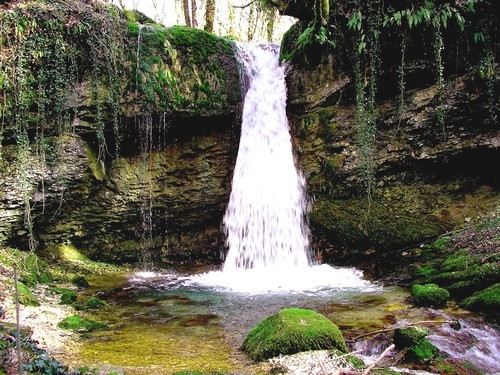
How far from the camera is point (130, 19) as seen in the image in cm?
987

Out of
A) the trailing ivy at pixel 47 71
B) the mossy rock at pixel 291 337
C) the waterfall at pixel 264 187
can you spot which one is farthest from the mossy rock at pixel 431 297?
the trailing ivy at pixel 47 71

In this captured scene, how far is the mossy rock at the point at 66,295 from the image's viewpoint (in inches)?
234

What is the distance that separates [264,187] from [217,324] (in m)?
5.19

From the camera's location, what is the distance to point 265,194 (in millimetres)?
10016

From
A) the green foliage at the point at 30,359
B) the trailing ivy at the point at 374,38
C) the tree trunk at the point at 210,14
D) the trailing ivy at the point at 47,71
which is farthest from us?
the tree trunk at the point at 210,14

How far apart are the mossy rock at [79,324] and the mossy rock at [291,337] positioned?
192 cm

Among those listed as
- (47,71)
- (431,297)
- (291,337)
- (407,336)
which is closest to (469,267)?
(431,297)

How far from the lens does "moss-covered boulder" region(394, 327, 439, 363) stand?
402 centimetres

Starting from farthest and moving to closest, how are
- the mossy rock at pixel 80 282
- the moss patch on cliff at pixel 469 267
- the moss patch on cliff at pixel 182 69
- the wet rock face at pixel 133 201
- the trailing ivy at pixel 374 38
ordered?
the moss patch on cliff at pixel 182 69, the wet rock face at pixel 133 201, the trailing ivy at pixel 374 38, the mossy rock at pixel 80 282, the moss patch on cliff at pixel 469 267

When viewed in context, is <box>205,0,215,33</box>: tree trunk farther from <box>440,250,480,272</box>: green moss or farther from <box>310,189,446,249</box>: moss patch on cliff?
<box>440,250,480,272</box>: green moss

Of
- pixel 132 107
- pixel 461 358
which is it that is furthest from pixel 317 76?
pixel 461 358

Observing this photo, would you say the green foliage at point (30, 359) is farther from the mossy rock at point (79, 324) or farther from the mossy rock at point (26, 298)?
the mossy rock at point (26, 298)

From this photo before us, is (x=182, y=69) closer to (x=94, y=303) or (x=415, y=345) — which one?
(x=94, y=303)

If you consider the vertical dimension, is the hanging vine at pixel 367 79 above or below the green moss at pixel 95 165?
above
